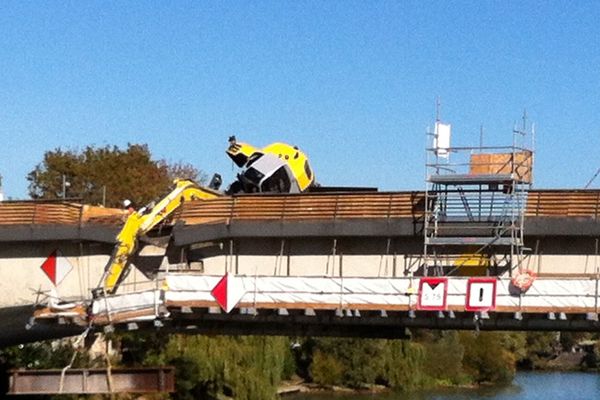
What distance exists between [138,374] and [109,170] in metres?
38.1

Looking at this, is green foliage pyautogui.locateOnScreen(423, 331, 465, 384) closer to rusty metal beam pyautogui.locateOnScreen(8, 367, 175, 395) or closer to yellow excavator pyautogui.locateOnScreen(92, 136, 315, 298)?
yellow excavator pyautogui.locateOnScreen(92, 136, 315, 298)

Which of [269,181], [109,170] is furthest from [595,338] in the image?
[269,181]

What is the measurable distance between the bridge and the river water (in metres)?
31.6

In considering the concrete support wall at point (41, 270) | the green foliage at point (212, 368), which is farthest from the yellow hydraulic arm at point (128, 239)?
the green foliage at point (212, 368)

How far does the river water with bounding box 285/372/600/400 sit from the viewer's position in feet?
224

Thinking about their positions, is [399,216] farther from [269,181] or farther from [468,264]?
[269,181]

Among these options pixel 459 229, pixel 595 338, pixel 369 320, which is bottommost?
pixel 595 338

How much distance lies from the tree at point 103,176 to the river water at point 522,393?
14.3 metres

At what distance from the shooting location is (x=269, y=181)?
35.8 m

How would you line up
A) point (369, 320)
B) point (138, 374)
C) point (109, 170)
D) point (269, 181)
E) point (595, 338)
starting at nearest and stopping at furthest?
point (369, 320)
point (138, 374)
point (269, 181)
point (109, 170)
point (595, 338)

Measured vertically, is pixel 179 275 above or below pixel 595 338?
above

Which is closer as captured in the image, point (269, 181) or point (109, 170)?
point (269, 181)

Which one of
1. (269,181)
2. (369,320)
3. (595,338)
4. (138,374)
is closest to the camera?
(369,320)

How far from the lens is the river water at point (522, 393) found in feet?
224
